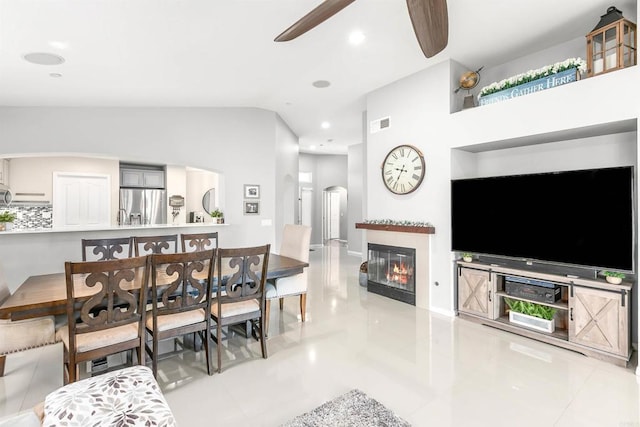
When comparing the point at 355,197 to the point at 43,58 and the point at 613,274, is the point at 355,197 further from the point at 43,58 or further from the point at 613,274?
the point at 43,58

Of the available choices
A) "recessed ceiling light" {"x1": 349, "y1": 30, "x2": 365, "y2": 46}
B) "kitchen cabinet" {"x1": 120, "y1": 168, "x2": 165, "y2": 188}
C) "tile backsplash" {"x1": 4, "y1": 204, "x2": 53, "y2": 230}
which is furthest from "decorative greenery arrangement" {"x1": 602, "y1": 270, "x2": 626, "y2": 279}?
"tile backsplash" {"x1": 4, "y1": 204, "x2": 53, "y2": 230}

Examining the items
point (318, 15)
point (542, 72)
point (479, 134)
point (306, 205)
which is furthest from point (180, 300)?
point (306, 205)

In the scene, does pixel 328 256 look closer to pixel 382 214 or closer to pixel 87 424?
pixel 382 214

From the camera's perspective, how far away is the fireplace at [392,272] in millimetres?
4402

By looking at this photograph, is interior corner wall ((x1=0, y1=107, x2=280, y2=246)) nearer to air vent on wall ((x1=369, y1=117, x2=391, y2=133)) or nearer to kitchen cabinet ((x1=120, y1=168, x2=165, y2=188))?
air vent on wall ((x1=369, y1=117, x2=391, y2=133))

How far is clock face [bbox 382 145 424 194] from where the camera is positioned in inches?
170

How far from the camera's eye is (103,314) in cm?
207

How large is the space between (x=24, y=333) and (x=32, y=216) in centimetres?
591

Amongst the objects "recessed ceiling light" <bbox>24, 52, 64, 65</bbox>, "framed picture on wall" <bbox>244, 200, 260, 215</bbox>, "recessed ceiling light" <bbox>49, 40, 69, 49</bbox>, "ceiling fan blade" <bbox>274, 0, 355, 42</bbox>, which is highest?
"recessed ceiling light" <bbox>49, 40, 69, 49</bbox>

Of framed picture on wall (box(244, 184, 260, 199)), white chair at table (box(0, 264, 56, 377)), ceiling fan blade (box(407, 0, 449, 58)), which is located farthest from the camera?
framed picture on wall (box(244, 184, 260, 199))

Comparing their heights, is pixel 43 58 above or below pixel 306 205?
above

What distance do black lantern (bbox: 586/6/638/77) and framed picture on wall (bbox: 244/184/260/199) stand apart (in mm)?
4870

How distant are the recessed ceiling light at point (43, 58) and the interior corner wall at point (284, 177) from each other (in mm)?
3459

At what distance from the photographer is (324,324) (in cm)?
366
